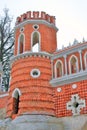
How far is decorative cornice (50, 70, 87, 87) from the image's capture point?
40.2 ft

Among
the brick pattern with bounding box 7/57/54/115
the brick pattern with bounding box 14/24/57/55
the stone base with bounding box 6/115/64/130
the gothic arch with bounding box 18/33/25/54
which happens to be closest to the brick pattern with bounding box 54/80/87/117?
the brick pattern with bounding box 7/57/54/115

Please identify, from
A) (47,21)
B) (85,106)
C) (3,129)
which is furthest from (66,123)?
(47,21)

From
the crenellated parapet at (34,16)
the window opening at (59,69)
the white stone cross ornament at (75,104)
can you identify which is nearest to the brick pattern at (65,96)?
the white stone cross ornament at (75,104)

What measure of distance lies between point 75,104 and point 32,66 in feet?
10.2

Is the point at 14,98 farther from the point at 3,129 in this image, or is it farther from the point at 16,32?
the point at 16,32

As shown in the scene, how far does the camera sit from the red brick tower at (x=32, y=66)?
41.7 feet

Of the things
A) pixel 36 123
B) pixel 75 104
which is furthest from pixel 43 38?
pixel 36 123

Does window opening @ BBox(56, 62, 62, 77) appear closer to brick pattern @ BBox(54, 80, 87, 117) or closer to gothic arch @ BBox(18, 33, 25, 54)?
brick pattern @ BBox(54, 80, 87, 117)

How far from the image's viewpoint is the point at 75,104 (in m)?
12.1

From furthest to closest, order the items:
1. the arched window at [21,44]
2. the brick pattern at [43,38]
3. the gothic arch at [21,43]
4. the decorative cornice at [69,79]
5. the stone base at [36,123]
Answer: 1. the arched window at [21,44]
2. the gothic arch at [21,43]
3. the brick pattern at [43,38]
4. the decorative cornice at [69,79]
5. the stone base at [36,123]

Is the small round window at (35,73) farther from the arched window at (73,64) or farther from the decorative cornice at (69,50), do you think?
the arched window at (73,64)

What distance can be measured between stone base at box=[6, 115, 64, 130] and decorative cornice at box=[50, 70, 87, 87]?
6.16 ft

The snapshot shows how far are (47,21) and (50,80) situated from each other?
3.76 metres

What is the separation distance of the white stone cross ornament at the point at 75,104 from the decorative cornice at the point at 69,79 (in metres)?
0.85
